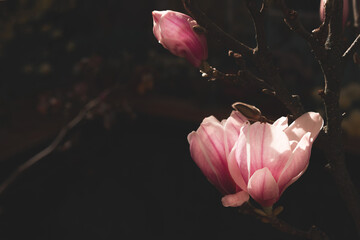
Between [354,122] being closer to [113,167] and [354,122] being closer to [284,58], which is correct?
[284,58]

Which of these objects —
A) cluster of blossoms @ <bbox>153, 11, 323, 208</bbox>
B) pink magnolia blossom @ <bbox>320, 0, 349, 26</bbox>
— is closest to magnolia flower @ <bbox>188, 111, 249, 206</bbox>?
cluster of blossoms @ <bbox>153, 11, 323, 208</bbox>

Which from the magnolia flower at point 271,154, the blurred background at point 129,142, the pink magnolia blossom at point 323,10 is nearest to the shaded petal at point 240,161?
the magnolia flower at point 271,154

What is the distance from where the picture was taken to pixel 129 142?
272 centimetres

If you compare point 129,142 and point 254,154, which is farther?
point 129,142

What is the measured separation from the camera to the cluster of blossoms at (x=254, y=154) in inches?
11.1

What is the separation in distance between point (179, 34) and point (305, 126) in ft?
0.40

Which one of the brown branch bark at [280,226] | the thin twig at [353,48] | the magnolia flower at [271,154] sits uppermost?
the thin twig at [353,48]

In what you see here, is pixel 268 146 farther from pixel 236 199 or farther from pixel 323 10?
pixel 323 10

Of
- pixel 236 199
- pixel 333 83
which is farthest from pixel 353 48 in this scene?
pixel 236 199

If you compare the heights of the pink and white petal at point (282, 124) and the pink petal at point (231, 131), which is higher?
the pink petal at point (231, 131)

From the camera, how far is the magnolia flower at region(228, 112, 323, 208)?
0.28 metres

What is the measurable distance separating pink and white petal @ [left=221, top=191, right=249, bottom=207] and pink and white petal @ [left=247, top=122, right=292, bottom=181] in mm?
26

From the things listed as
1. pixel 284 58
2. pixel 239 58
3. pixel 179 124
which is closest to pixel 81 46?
pixel 179 124

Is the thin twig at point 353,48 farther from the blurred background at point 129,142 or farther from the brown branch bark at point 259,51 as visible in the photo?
the blurred background at point 129,142
